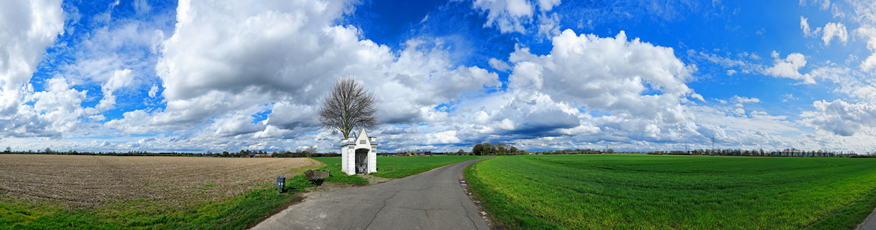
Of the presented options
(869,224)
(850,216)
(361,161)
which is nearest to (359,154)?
(361,161)

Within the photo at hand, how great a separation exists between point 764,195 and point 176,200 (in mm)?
26303

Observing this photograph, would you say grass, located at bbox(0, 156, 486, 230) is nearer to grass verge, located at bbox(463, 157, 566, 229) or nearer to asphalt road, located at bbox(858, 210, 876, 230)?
grass verge, located at bbox(463, 157, 566, 229)

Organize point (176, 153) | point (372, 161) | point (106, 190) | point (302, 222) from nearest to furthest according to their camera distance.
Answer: point (302, 222), point (106, 190), point (372, 161), point (176, 153)

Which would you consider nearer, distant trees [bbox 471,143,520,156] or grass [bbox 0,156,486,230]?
grass [bbox 0,156,486,230]

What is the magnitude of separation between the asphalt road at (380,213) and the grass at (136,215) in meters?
1.13

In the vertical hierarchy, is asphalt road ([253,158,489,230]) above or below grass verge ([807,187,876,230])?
above

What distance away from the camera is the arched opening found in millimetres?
27500

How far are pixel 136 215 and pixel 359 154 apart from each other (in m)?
18.3

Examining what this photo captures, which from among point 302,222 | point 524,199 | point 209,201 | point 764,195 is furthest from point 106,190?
point 764,195

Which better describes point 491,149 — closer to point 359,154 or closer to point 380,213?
point 359,154

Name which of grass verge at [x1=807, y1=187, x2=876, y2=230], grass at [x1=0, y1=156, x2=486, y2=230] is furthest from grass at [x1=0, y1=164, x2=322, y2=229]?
grass verge at [x1=807, y1=187, x2=876, y2=230]

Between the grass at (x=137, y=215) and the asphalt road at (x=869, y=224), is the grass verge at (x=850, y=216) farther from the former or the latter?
the grass at (x=137, y=215)

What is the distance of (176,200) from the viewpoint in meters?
12.7

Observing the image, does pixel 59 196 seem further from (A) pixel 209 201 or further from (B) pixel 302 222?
(B) pixel 302 222
